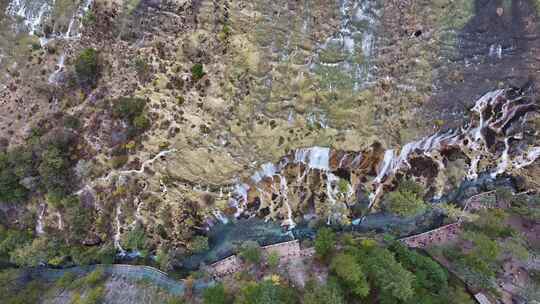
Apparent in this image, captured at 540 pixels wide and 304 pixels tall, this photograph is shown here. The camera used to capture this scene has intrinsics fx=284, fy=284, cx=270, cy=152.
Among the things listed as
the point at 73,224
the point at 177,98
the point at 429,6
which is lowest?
the point at 73,224

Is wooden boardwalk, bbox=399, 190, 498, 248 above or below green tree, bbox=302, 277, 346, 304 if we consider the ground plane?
above

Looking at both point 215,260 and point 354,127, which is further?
point 215,260

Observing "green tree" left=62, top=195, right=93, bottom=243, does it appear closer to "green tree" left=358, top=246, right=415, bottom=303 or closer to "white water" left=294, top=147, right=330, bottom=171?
"white water" left=294, top=147, right=330, bottom=171

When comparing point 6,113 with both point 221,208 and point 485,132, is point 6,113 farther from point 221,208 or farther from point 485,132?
point 485,132

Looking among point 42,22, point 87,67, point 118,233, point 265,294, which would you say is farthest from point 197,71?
point 265,294

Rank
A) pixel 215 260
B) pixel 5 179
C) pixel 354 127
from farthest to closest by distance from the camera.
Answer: pixel 215 260 → pixel 354 127 → pixel 5 179

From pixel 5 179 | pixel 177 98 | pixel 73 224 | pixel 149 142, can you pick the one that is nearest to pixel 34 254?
pixel 73 224

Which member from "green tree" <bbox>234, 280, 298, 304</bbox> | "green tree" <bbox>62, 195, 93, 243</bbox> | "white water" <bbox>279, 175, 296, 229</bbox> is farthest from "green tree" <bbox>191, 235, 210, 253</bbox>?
"green tree" <bbox>62, 195, 93, 243</bbox>

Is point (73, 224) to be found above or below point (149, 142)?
below
